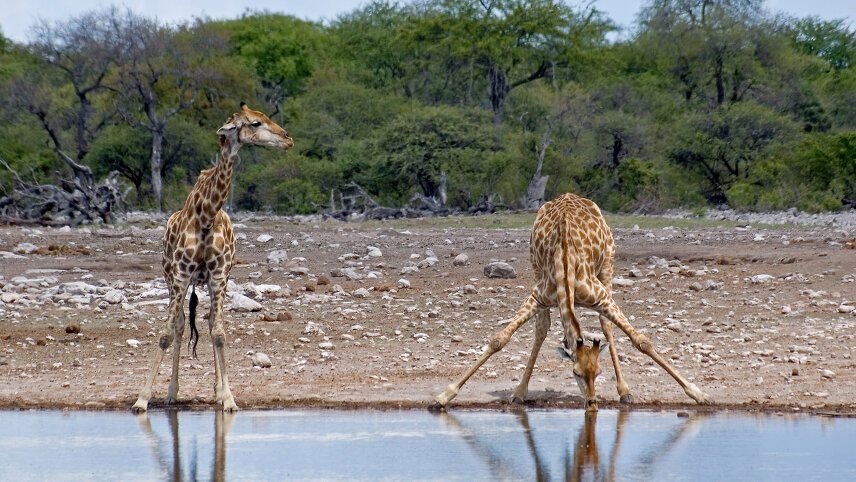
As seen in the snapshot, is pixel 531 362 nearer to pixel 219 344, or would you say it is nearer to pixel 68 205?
pixel 219 344

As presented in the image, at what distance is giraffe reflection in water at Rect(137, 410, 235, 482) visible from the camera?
7797mm

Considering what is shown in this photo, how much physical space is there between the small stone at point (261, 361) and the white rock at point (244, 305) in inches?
85.2

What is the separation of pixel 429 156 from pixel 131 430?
1072 inches

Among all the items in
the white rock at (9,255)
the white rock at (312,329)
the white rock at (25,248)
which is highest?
the white rock at (25,248)

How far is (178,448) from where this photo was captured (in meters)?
8.52

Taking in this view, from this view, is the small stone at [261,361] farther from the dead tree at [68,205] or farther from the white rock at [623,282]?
the dead tree at [68,205]

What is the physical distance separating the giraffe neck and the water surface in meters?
1.52

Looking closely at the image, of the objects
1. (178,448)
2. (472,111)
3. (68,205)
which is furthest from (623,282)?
(472,111)

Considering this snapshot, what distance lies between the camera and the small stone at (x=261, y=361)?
11398 mm

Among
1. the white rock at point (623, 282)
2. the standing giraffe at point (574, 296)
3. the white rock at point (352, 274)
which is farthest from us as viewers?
the white rock at point (352, 274)

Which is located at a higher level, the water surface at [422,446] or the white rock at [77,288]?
the white rock at [77,288]

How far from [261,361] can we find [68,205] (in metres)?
17.3

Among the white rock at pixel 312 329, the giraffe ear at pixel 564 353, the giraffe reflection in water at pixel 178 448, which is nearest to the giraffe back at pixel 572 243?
the giraffe ear at pixel 564 353

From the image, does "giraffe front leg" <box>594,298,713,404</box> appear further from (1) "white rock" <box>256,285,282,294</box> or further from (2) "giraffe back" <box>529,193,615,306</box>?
(1) "white rock" <box>256,285,282,294</box>
